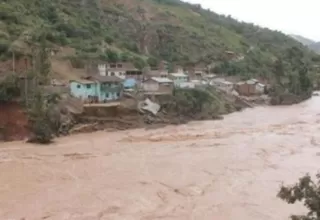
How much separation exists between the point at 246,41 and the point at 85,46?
46072mm

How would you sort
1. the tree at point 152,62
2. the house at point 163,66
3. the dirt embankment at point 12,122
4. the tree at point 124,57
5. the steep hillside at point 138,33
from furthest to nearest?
1. the tree at point 152,62
2. the house at point 163,66
3. the tree at point 124,57
4. the steep hillside at point 138,33
5. the dirt embankment at point 12,122

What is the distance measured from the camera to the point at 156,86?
138ft

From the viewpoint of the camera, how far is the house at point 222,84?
178ft

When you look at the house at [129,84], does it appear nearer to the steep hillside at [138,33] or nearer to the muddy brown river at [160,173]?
the steep hillside at [138,33]

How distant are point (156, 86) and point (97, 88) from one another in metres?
6.20

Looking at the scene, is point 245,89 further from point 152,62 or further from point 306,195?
point 306,195

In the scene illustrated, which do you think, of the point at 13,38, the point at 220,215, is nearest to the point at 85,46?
the point at 13,38

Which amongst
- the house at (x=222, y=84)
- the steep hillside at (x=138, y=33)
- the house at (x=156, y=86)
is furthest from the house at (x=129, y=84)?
the house at (x=222, y=84)

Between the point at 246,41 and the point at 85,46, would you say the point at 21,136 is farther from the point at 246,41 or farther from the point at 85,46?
the point at 246,41

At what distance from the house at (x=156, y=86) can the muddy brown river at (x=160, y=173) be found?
6.41m

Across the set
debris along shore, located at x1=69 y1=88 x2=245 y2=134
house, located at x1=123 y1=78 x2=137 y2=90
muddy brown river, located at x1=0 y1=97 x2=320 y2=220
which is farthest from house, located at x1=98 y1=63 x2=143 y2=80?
muddy brown river, located at x1=0 y1=97 x2=320 y2=220

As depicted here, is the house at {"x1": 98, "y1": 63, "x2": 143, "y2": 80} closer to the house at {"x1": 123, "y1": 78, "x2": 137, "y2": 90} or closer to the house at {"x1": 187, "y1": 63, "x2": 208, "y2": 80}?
the house at {"x1": 123, "y1": 78, "x2": 137, "y2": 90}

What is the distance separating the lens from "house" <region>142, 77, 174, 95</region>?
136ft

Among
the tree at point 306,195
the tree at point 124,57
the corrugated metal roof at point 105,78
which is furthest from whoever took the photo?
the tree at point 124,57
